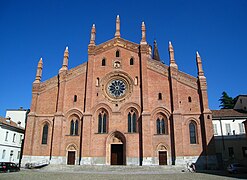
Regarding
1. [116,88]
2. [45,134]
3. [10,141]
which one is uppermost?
[116,88]

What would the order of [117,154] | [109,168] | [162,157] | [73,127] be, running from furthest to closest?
[73,127] → [117,154] → [162,157] → [109,168]

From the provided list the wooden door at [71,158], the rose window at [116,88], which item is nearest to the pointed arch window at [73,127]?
the wooden door at [71,158]

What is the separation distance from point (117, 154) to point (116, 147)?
0.89 m

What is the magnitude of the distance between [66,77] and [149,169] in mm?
16984

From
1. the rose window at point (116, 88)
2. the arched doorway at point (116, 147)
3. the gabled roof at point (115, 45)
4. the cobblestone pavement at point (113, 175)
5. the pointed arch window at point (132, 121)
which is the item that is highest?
the gabled roof at point (115, 45)

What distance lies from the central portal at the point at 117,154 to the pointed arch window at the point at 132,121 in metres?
2.45

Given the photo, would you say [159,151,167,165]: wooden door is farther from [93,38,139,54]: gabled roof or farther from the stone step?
[93,38,139,54]: gabled roof

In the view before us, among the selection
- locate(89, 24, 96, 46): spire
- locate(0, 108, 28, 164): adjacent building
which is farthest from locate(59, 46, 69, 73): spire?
locate(0, 108, 28, 164): adjacent building

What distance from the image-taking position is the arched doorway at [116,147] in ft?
96.5

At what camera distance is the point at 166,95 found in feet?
99.7

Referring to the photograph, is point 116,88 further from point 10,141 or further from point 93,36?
point 10,141

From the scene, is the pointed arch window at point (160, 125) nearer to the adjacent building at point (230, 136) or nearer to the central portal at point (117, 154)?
the central portal at point (117, 154)

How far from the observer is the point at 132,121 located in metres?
30.1

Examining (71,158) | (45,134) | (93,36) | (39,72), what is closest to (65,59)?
(39,72)
